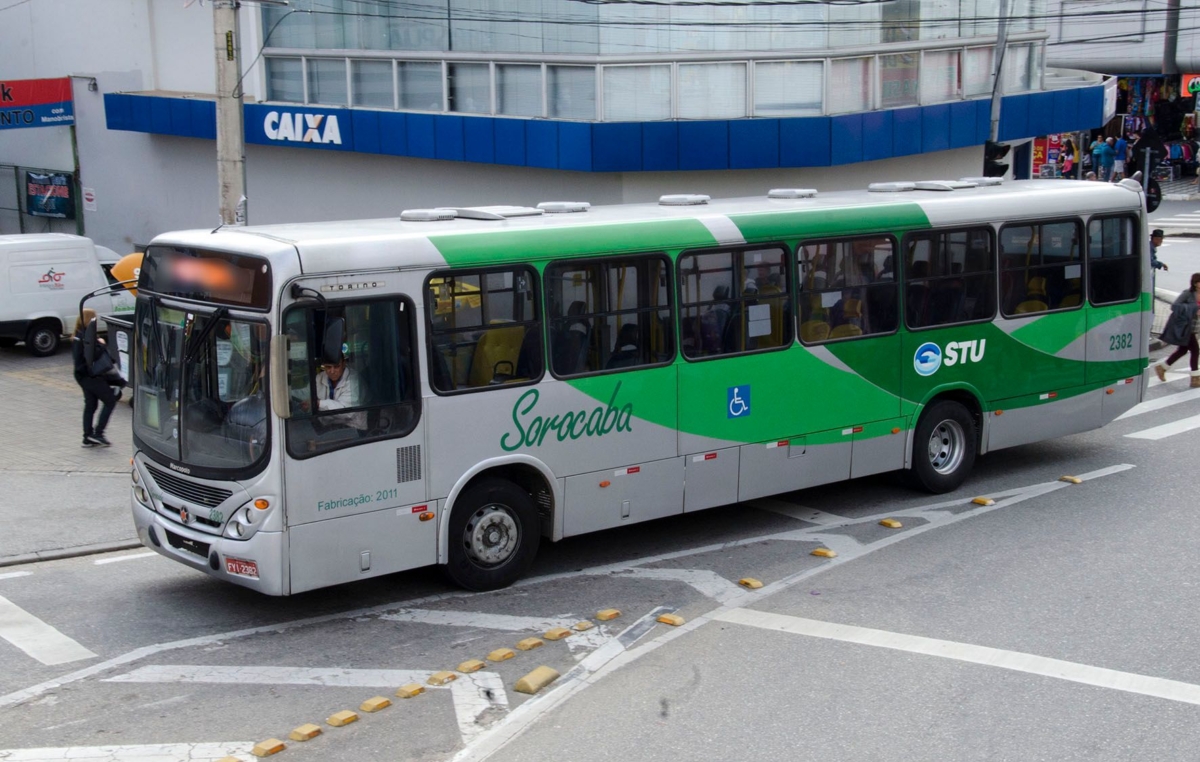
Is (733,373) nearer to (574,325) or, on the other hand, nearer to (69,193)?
(574,325)

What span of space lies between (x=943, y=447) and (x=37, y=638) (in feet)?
28.0

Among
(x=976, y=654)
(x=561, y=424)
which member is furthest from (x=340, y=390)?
(x=976, y=654)

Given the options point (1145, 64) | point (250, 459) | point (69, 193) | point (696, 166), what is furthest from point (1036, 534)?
point (1145, 64)

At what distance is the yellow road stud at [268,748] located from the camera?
280 inches

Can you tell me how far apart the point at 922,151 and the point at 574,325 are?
12868mm

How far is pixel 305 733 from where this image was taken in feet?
24.1

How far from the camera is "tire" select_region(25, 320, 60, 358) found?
2202 centimetres

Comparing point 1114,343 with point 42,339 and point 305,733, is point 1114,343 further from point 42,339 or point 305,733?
point 42,339

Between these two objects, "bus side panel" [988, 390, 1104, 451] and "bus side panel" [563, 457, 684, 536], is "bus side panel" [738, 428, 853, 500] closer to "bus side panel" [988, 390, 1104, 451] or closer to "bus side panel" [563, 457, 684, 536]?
"bus side panel" [563, 457, 684, 536]

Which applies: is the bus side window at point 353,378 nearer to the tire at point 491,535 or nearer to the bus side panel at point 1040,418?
the tire at point 491,535

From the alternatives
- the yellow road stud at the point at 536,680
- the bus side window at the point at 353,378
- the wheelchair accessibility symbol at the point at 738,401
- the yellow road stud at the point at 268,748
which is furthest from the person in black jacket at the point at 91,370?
the yellow road stud at the point at 268,748

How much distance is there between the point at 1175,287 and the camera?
2758cm

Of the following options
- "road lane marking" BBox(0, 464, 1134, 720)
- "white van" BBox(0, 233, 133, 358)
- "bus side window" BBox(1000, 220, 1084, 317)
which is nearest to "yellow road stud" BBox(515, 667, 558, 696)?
"road lane marking" BBox(0, 464, 1134, 720)

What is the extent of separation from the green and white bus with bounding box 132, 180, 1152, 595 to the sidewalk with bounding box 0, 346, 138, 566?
2.36 m
